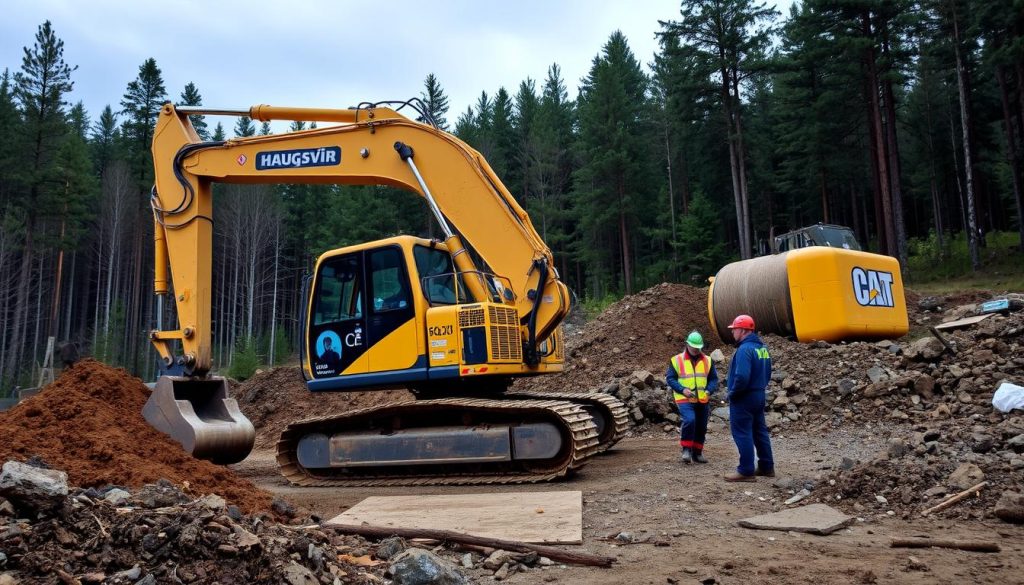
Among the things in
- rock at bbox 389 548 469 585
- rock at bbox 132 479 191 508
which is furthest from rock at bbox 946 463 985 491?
rock at bbox 132 479 191 508

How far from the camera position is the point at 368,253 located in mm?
9117

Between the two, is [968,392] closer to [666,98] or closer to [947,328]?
[947,328]

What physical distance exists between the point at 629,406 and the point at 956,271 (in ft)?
78.7

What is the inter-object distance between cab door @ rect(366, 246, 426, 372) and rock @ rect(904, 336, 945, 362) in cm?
848

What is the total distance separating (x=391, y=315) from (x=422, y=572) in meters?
4.99

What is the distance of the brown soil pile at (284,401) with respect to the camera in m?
16.4

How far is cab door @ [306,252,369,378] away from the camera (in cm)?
903

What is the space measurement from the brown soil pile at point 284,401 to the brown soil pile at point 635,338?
3.52 m

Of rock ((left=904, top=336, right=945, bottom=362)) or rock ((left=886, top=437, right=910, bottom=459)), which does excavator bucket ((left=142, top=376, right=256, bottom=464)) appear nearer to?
rock ((left=886, top=437, right=910, bottom=459))

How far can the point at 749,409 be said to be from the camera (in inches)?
309

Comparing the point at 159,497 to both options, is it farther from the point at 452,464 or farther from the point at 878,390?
the point at 878,390

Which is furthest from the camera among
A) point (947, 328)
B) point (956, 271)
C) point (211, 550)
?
point (956, 271)

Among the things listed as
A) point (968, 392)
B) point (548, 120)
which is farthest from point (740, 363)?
point (548, 120)

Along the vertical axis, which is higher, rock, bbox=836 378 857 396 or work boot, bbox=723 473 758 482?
rock, bbox=836 378 857 396
